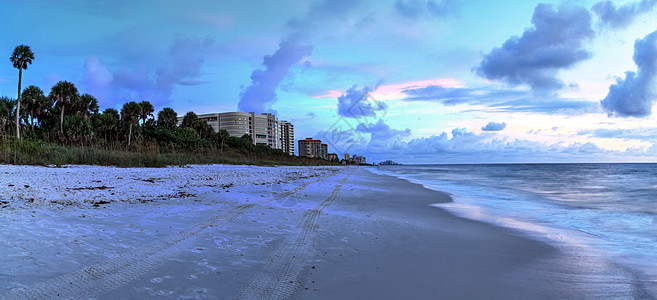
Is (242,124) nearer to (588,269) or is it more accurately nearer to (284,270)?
(284,270)

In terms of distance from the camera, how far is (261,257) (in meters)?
3.33

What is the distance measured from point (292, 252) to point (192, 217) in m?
2.21

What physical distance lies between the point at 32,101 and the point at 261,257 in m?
54.9

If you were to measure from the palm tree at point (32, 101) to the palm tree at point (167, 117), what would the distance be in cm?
1607

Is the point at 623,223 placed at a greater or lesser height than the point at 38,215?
lesser

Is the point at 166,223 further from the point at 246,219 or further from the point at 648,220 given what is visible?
the point at 648,220

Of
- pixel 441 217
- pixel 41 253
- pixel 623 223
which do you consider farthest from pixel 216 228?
pixel 623 223

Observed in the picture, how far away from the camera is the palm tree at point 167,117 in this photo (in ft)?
187

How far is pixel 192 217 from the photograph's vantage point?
5.01m

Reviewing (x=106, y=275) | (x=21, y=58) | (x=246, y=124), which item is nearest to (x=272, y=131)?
(x=246, y=124)

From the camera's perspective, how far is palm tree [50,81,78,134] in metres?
41.1

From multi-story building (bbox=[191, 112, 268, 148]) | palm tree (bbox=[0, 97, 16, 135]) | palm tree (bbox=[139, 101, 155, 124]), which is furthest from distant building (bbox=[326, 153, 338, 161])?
palm tree (bbox=[0, 97, 16, 135])

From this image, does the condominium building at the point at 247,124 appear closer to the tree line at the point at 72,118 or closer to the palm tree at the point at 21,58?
the tree line at the point at 72,118

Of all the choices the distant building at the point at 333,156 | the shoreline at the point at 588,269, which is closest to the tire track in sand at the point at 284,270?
the shoreline at the point at 588,269
